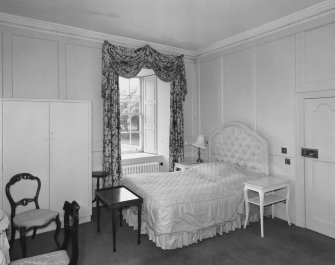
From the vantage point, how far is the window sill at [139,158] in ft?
17.9

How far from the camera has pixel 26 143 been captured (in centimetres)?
374

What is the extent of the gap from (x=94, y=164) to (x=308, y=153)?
3.57 meters

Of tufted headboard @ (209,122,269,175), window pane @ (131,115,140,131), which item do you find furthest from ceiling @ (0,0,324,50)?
window pane @ (131,115,140,131)

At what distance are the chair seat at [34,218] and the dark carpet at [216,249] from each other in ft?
1.44

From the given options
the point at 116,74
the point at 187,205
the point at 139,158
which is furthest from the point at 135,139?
the point at 187,205

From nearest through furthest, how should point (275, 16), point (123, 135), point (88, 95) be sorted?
point (275, 16) < point (88, 95) < point (123, 135)

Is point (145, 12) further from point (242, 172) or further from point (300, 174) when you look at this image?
point (300, 174)

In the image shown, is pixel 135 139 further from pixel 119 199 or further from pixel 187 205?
pixel 187 205

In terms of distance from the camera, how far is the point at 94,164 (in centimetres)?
487

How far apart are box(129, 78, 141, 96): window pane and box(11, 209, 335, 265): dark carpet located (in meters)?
3.17

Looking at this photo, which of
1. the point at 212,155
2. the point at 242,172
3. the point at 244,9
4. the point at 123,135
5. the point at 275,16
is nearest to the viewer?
the point at 244,9

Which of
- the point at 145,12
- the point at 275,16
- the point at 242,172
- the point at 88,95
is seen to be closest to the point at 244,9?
the point at 275,16

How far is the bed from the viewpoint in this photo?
10.8ft

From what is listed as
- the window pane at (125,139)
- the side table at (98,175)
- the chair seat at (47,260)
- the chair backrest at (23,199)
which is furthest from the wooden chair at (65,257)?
the window pane at (125,139)
